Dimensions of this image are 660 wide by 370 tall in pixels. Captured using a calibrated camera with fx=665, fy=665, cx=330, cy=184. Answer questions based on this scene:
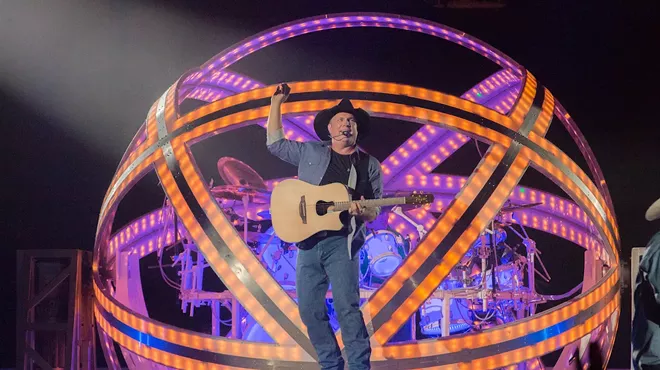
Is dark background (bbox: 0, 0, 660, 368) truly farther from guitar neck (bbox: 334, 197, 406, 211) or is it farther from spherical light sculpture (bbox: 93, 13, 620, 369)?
guitar neck (bbox: 334, 197, 406, 211)

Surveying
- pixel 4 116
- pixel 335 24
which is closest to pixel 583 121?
pixel 335 24

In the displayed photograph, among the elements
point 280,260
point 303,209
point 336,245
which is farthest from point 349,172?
point 280,260

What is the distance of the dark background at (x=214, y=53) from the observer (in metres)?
7.75

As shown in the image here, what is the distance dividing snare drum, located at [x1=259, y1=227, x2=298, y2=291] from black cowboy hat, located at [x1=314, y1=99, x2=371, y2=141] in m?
1.46

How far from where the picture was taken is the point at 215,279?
319 inches

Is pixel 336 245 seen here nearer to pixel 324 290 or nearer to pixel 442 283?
pixel 324 290

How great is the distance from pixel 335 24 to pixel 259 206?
231 cm

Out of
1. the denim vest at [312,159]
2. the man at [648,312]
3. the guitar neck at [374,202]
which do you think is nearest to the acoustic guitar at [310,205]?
the guitar neck at [374,202]

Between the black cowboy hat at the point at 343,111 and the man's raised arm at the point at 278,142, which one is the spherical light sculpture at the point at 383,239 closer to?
the black cowboy hat at the point at 343,111

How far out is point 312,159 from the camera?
14.7 feet

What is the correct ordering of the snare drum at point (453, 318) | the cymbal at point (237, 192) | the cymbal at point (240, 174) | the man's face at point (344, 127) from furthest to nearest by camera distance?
the snare drum at point (453, 318), the cymbal at point (240, 174), the cymbal at point (237, 192), the man's face at point (344, 127)

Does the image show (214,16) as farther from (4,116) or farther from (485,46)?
(485,46)

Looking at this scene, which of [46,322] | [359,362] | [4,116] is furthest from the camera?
[4,116]

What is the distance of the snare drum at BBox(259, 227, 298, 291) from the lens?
5930 mm
